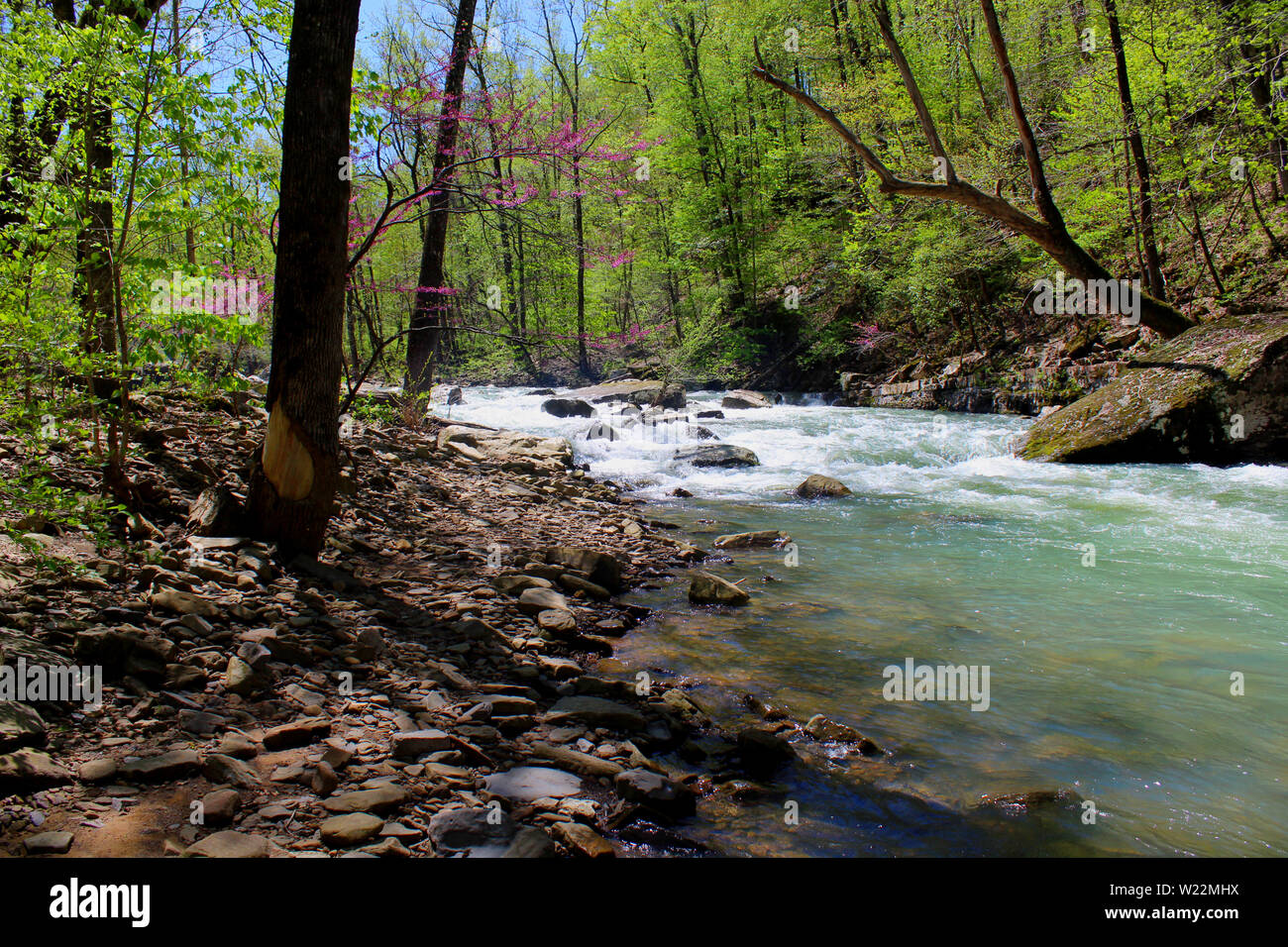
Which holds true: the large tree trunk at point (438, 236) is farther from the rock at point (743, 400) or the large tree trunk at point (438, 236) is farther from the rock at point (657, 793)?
the rock at point (743, 400)

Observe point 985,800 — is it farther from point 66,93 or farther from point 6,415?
point 66,93

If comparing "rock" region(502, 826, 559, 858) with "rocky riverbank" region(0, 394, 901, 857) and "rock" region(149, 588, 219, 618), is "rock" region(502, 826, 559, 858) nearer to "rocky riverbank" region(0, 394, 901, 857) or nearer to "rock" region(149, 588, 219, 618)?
"rocky riverbank" region(0, 394, 901, 857)

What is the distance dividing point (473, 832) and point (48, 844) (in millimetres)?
1149

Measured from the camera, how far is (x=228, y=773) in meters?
2.36

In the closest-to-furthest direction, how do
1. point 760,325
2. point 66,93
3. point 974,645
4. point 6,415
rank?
point 6,415 < point 66,93 < point 974,645 < point 760,325

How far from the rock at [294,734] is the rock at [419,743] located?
0.29 meters

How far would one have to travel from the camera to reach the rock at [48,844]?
186 cm

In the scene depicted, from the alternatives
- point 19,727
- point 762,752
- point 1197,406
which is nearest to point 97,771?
point 19,727

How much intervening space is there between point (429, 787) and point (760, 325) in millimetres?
24691

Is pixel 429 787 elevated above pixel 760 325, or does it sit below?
below

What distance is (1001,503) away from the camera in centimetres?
920
